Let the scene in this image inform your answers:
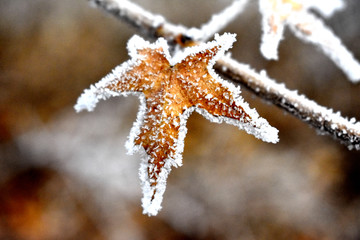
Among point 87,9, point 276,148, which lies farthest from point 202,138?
point 87,9

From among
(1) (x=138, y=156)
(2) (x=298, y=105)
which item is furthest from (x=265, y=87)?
(1) (x=138, y=156)

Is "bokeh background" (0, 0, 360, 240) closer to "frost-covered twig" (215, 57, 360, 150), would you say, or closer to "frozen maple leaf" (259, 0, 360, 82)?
"frozen maple leaf" (259, 0, 360, 82)

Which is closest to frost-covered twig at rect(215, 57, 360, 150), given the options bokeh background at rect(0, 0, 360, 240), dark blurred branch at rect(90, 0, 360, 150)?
dark blurred branch at rect(90, 0, 360, 150)

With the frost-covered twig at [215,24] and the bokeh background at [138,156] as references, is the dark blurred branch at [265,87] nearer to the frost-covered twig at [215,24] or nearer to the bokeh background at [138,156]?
the frost-covered twig at [215,24]

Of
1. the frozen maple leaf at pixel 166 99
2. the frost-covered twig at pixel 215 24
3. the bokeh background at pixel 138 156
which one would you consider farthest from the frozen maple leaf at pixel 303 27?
the bokeh background at pixel 138 156

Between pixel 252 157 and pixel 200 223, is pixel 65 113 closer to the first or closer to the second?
pixel 200 223
